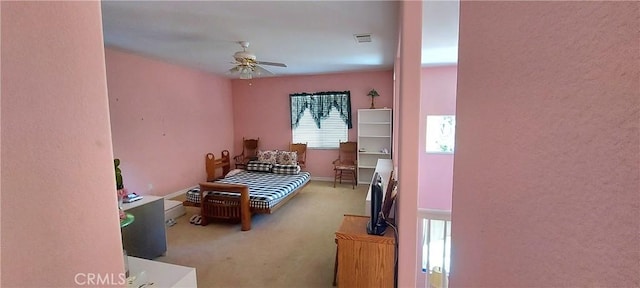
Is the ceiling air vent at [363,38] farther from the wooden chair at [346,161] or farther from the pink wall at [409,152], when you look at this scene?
the wooden chair at [346,161]

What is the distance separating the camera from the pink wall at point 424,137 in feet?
16.9

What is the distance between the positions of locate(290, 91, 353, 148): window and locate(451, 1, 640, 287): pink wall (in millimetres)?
5181

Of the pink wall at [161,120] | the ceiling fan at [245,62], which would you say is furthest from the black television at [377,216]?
the pink wall at [161,120]

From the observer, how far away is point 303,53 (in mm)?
3908

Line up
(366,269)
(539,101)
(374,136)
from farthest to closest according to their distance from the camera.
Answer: (374,136) → (366,269) → (539,101)

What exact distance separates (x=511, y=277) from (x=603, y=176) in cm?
30

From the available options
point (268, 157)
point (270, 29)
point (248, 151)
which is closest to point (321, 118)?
point (268, 157)

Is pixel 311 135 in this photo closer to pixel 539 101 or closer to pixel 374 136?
pixel 374 136

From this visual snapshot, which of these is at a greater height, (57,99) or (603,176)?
(57,99)

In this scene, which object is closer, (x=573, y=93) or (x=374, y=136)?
(x=573, y=93)

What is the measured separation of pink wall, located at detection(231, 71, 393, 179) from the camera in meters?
5.66

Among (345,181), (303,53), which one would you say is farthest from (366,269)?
(345,181)

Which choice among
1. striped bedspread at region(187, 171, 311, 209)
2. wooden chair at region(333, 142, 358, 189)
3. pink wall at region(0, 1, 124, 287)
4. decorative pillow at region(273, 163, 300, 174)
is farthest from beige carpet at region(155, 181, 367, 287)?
pink wall at region(0, 1, 124, 287)

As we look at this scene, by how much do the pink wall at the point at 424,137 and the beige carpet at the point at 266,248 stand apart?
1907mm
